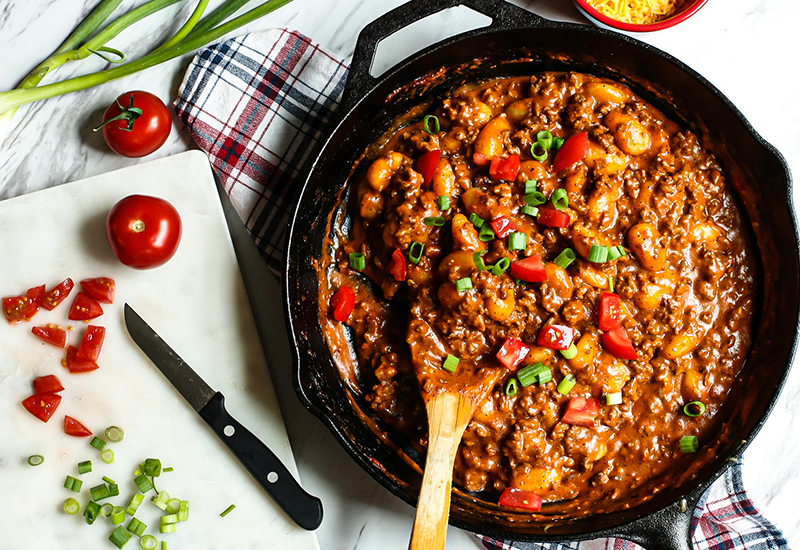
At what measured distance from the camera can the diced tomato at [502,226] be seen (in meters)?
2.63

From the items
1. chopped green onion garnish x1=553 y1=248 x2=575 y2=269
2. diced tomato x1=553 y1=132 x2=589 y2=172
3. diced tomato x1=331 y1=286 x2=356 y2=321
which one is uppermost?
diced tomato x1=553 y1=132 x2=589 y2=172

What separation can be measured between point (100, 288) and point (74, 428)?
70 centimetres

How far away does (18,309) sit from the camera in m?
3.05

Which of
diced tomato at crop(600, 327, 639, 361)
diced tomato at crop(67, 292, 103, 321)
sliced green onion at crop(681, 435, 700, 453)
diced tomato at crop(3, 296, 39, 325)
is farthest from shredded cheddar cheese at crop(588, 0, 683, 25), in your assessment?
Answer: diced tomato at crop(3, 296, 39, 325)

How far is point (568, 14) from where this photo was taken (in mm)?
3104

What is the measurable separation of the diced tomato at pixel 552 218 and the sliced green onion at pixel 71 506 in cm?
262

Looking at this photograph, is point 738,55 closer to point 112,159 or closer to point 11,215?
point 112,159

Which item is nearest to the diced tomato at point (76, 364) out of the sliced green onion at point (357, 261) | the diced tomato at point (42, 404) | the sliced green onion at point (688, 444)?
the diced tomato at point (42, 404)

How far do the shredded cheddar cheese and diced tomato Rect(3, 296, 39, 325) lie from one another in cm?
310

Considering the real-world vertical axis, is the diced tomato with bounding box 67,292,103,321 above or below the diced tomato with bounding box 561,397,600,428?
below

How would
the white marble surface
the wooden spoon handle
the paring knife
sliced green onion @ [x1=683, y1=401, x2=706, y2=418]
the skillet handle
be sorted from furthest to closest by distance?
1. the white marble surface
2. the paring knife
3. sliced green onion @ [x1=683, y1=401, x2=706, y2=418]
4. the skillet handle
5. the wooden spoon handle

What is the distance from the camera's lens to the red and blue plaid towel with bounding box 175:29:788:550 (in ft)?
10.1

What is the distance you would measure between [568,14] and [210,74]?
5.99 ft

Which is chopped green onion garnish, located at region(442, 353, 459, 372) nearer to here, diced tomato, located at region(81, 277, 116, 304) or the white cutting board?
the white cutting board
